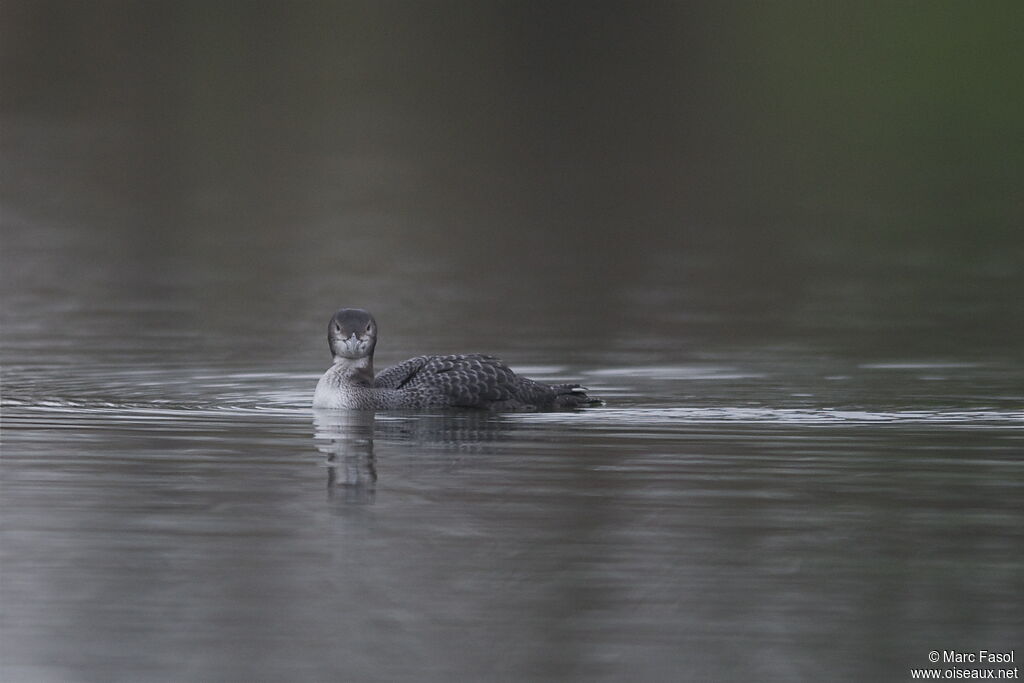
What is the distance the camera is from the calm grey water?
7.99m

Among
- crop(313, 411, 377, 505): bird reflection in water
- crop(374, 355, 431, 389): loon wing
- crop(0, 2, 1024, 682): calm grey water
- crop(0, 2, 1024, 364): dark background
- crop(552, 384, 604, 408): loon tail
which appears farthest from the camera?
crop(0, 2, 1024, 364): dark background

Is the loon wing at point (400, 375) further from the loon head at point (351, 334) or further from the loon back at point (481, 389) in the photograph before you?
the loon head at point (351, 334)

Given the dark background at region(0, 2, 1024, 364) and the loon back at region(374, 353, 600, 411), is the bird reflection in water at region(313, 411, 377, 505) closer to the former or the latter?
the loon back at region(374, 353, 600, 411)

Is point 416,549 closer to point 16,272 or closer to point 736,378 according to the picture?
point 736,378

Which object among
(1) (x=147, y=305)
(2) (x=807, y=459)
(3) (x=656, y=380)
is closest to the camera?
(2) (x=807, y=459)

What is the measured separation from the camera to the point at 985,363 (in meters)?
15.6

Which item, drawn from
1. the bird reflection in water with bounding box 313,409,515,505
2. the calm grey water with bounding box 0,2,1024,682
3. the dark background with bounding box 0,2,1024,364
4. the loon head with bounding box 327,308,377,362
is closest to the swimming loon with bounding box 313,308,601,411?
the loon head with bounding box 327,308,377,362

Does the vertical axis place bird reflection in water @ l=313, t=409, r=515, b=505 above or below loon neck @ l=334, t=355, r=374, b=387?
below

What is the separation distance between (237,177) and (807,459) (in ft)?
82.0

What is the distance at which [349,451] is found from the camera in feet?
38.9

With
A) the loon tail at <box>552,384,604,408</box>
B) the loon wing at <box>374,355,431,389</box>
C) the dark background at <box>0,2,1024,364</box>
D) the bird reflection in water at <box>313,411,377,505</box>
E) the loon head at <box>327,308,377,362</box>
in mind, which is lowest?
the bird reflection in water at <box>313,411,377,505</box>

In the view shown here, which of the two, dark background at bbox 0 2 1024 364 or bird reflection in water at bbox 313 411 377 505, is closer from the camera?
bird reflection in water at bbox 313 411 377 505

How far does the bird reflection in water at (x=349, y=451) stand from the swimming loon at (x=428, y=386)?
0.14m

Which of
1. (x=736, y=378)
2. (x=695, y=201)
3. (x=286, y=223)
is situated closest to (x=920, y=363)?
(x=736, y=378)
